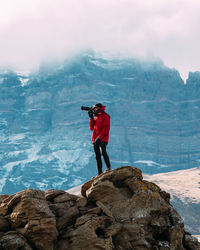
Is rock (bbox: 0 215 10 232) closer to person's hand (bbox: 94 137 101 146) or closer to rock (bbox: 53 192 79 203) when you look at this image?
rock (bbox: 53 192 79 203)

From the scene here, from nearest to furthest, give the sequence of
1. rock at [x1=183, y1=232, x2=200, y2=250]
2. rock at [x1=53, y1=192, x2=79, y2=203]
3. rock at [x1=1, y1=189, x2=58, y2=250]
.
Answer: rock at [x1=1, y1=189, x2=58, y2=250], rock at [x1=53, y1=192, x2=79, y2=203], rock at [x1=183, y1=232, x2=200, y2=250]

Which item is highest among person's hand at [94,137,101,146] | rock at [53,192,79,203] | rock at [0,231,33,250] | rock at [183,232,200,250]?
person's hand at [94,137,101,146]

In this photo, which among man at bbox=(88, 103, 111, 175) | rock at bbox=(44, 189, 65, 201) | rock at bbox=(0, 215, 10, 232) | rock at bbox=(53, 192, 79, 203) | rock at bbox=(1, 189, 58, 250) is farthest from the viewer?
man at bbox=(88, 103, 111, 175)

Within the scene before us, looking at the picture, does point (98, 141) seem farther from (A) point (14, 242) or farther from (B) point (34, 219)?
(A) point (14, 242)

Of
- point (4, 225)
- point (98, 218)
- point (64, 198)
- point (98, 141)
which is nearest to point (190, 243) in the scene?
point (98, 218)

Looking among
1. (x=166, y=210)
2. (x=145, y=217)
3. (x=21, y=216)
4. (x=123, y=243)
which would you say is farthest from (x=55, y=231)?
(x=166, y=210)

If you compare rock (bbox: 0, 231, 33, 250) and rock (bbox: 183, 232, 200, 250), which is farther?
rock (bbox: 183, 232, 200, 250)

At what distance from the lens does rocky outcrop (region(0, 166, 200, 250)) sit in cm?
1872

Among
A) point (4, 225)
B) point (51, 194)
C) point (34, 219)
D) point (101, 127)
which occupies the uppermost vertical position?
point (101, 127)

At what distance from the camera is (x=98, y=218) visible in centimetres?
2008

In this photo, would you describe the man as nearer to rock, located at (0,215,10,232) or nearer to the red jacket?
the red jacket

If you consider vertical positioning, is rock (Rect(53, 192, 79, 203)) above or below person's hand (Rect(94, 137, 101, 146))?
A: below

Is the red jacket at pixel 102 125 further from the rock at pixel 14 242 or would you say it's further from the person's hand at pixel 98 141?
the rock at pixel 14 242

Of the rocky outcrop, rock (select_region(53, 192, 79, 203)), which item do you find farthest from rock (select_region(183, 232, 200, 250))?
rock (select_region(53, 192, 79, 203))
